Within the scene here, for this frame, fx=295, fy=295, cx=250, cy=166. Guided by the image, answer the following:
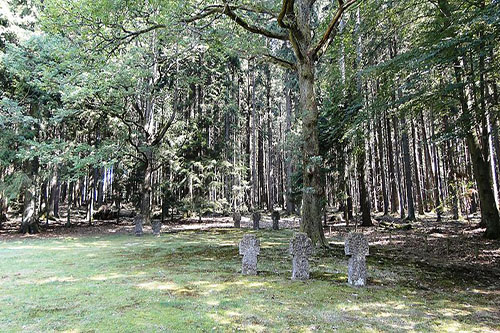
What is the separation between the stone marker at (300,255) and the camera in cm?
585

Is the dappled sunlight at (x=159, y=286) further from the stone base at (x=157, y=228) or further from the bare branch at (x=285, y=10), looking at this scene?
the stone base at (x=157, y=228)

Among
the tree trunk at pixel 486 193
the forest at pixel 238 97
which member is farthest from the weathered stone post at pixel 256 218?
the tree trunk at pixel 486 193

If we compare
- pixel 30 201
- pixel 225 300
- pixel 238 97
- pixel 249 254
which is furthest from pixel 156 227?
pixel 238 97

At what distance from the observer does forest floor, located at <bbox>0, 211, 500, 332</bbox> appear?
3662mm

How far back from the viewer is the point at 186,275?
6.20 meters

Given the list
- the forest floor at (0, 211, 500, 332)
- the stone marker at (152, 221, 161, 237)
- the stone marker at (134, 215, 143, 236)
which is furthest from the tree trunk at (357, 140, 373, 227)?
the stone marker at (134, 215, 143, 236)

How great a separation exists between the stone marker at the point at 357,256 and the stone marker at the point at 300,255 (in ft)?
2.56

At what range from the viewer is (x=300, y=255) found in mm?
5883

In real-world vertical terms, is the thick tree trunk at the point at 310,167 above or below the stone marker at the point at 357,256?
above

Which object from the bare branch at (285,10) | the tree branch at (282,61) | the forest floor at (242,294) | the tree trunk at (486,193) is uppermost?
the bare branch at (285,10)

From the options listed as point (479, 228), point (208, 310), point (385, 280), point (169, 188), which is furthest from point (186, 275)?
point (169, 188)

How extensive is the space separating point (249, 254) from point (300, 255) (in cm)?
109

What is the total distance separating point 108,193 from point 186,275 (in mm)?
26277

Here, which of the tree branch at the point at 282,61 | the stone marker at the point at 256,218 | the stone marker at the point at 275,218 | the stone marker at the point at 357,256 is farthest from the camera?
the stone marker at the point at 256,218
